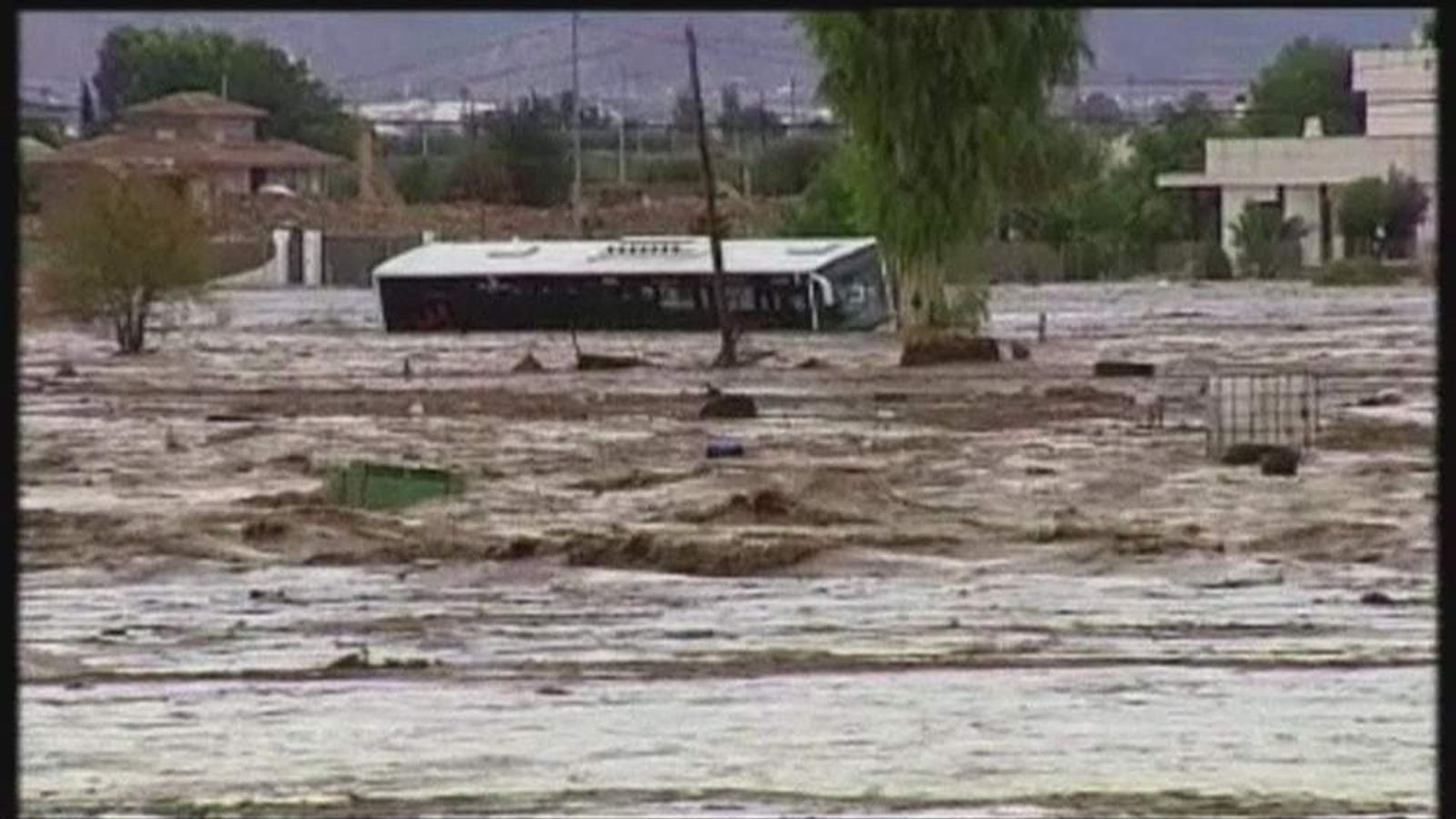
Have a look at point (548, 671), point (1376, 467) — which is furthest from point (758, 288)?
point (548, 671)

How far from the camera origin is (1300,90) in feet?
164

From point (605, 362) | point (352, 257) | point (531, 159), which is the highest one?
point (531, 159)

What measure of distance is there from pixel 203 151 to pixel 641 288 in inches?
329

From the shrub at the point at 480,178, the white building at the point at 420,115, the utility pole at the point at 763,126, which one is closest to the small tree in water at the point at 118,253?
the shrub at the point at 480,178

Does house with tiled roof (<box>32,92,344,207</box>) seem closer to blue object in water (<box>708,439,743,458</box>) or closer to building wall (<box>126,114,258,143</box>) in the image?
building wall (<box>126,114,258,143</box>)

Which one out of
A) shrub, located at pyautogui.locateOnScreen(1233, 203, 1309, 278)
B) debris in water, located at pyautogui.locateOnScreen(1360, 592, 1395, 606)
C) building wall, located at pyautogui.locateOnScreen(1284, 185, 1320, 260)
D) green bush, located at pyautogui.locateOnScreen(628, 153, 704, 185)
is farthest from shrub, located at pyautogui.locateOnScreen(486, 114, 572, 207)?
debris in water, located at pyautogui.locateOnScreen(1360, 592, 1395, 606)

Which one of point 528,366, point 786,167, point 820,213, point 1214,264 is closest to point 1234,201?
point 1214,264

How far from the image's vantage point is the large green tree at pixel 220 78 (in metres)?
46.6

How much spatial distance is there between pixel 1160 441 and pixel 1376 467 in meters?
2.90

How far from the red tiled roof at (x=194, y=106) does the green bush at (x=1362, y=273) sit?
46.6 feet

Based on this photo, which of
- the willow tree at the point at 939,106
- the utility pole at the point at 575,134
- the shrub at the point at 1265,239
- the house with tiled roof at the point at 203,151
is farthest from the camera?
the utility pole at the point at 575,134

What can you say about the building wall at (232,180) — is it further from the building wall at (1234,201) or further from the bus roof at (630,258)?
the building wall at (1234,201)

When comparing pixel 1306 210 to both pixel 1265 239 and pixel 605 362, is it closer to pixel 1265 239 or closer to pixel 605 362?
pixel 1265 239

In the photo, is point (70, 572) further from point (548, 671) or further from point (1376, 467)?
point (1376, 467)
